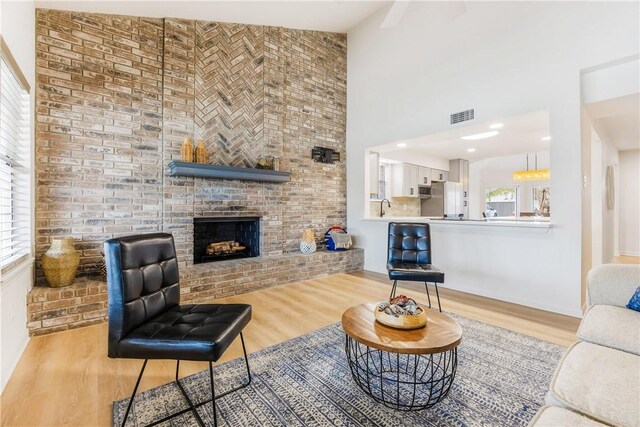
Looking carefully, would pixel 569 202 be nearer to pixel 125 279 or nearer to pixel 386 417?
pixel 386 417

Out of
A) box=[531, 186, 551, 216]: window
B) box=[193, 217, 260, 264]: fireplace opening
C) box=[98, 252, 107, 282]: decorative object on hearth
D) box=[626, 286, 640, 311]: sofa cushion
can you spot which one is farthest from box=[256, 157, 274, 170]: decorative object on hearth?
box=[531, 186, 551, 216]: window

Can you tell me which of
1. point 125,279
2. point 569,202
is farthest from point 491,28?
point 125,279

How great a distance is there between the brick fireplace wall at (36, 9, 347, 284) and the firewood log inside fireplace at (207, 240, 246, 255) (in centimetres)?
38

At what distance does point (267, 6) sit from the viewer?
4012mm

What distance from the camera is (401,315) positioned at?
1.69 meters

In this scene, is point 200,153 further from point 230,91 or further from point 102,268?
point 102,268

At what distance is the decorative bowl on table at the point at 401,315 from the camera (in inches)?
65.7

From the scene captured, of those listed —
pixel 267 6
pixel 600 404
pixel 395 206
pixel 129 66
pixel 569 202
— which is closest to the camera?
pixel 600 404

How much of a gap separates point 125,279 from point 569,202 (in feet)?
12.7

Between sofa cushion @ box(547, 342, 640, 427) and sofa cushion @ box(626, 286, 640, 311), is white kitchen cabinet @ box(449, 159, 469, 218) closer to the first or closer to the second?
sofa cushion @ box(626, 286, 640, 311)

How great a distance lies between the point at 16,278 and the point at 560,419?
330cm

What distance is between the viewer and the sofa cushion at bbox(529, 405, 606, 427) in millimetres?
889

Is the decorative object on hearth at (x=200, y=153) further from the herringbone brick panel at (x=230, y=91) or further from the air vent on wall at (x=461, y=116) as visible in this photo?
the air vent on wall at (x=461, y=116)

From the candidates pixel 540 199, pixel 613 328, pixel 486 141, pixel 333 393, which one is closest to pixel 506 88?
pixel 486 141
